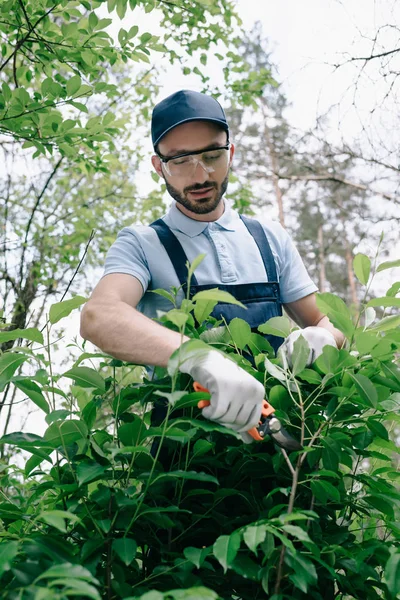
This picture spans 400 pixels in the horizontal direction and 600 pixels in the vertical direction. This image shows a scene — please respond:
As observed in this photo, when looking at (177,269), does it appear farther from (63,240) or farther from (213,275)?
(63,240)

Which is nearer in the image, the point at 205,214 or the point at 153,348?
the point at 153,348

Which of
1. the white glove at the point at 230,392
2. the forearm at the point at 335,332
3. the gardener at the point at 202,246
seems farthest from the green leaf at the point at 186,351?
the forearm at the point at 335,332

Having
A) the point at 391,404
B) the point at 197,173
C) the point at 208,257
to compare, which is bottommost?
the point at 391,404

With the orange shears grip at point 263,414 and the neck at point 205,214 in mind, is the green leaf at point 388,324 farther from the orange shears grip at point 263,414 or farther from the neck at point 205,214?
the neck at point 205,214

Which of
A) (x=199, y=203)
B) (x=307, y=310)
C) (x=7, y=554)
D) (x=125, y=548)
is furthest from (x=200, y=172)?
(x=7, y=554)

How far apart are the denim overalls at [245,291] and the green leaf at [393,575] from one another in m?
1.06

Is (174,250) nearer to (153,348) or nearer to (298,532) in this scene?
(153,348)

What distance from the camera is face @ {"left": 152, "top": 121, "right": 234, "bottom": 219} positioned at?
2.30 meters

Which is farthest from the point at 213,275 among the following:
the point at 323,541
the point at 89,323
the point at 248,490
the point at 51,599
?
the point at 51,599

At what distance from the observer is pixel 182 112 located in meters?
2.27

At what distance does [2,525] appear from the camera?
1549 mm

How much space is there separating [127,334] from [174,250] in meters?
0.65

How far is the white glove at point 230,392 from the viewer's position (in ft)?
4.17

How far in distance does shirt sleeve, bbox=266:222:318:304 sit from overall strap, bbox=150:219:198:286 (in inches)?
17.3
